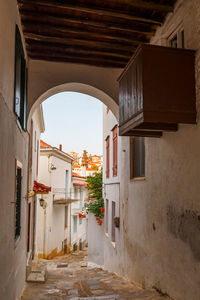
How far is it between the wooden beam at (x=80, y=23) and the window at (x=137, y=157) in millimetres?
2499

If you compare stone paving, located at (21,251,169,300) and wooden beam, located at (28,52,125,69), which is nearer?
stone paving, located at (21,251,169,300)

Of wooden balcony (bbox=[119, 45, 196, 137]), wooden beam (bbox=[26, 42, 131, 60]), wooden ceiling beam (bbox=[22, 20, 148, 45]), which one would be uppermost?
wooden ceiling beam (bbox=[22, 20, 148, 45])

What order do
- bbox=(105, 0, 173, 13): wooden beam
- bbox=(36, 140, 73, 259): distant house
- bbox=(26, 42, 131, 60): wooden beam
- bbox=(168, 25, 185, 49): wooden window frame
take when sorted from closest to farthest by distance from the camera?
bbox=(168, 25, 185, 49): wooden window frame, bbox=(105, 0, 173, 13): wooden beam, bbox=(26, 42, 131, 60): wooden beam, bbox=(36, 140, 73, 259): distant house

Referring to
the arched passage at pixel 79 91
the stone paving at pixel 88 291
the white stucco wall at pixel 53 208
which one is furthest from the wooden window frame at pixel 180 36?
the white stucco wall at pixel 53 208

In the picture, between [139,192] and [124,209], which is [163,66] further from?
[124,209]

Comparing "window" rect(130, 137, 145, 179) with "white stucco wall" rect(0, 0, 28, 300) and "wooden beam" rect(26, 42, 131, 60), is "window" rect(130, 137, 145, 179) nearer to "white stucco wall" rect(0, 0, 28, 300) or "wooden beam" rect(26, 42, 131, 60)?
"wooden beam" rect(26, 42, 131, 60)

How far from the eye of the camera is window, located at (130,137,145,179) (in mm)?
7426

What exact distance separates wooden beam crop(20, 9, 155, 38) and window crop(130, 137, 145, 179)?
8.20 ft

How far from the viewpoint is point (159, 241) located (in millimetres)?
5734

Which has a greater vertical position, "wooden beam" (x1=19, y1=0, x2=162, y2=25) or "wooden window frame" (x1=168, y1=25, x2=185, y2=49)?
"wooden beam" (x1=19, y1=0, x2=162, y2=25)

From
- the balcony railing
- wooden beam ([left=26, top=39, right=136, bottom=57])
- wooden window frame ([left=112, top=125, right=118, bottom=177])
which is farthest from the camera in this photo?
the balcony railing

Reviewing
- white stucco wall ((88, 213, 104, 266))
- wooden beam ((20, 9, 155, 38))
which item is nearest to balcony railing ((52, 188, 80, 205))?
white stucco wall ((88, 213, 104, 266))

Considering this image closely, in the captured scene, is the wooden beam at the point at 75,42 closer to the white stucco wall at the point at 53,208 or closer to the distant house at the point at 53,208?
the distant house at the point at 53,208

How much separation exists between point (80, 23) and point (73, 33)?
504 mm
